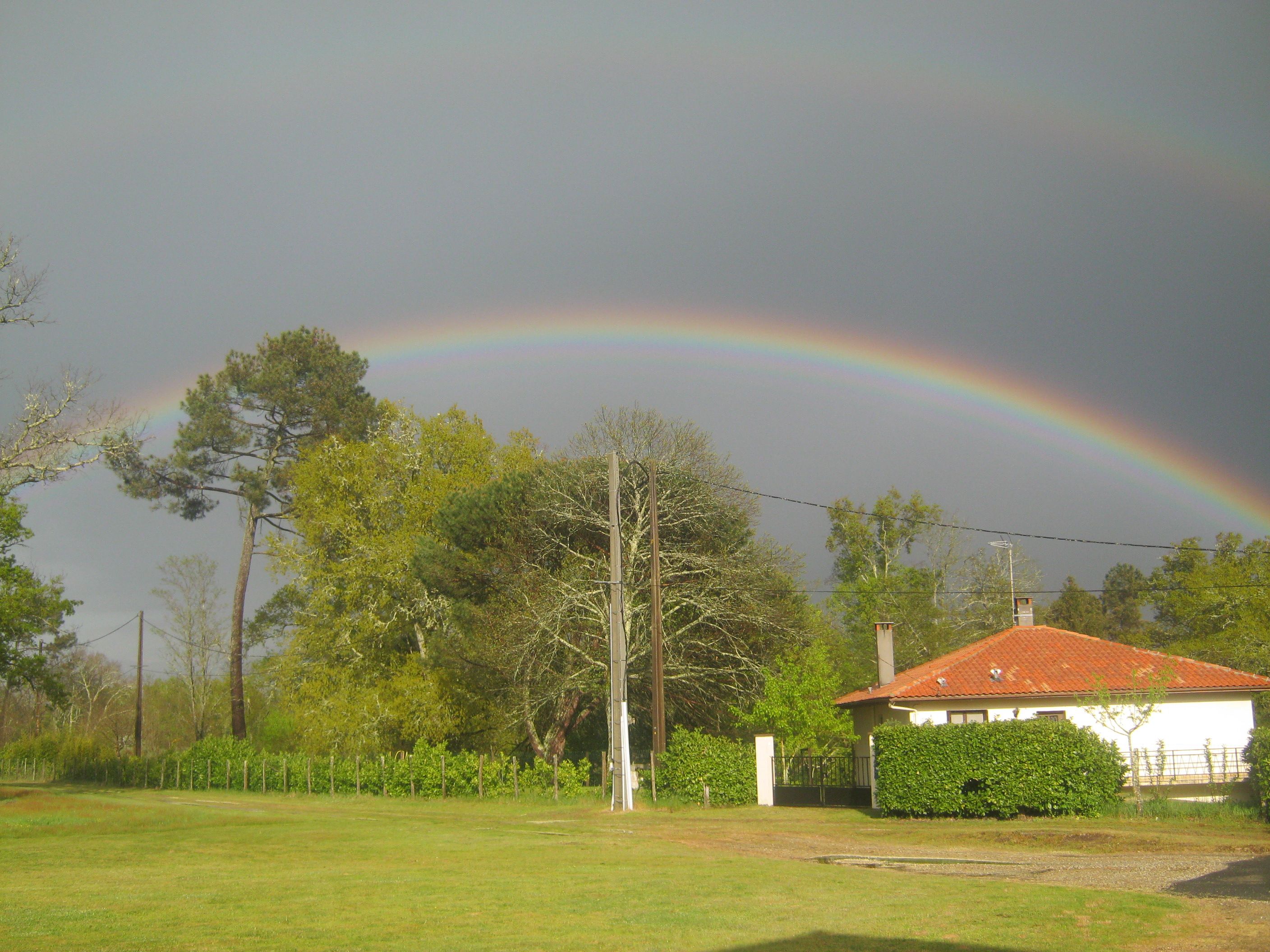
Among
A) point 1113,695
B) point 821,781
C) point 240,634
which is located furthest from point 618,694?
point 240,634

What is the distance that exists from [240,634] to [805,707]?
3084 centimetres

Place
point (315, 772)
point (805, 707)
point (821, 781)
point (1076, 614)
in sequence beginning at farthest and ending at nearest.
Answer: point (1076, 614)
point (315, 772)
point (805, 707)
point (821, 781)

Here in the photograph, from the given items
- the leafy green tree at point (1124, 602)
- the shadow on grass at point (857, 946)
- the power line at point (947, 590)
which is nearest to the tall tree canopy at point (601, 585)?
the power line at point (947, 590)

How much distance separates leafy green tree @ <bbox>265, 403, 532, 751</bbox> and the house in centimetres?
1782

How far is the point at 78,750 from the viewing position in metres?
55.8

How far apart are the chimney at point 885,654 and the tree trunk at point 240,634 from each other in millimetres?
29286

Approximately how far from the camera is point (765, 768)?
91.0ft

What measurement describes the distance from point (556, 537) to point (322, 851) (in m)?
19.0

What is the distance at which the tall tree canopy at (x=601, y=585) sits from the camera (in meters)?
34.3

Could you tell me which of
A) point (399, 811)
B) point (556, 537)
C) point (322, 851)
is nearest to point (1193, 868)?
point (322, 851)

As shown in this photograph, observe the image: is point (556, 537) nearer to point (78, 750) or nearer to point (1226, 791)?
point (1226, 791)

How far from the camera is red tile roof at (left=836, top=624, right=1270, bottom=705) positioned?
28578 mm

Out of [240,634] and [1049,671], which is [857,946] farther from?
[240,634]

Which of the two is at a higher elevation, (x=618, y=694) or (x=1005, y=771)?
(x=618, y=694)
